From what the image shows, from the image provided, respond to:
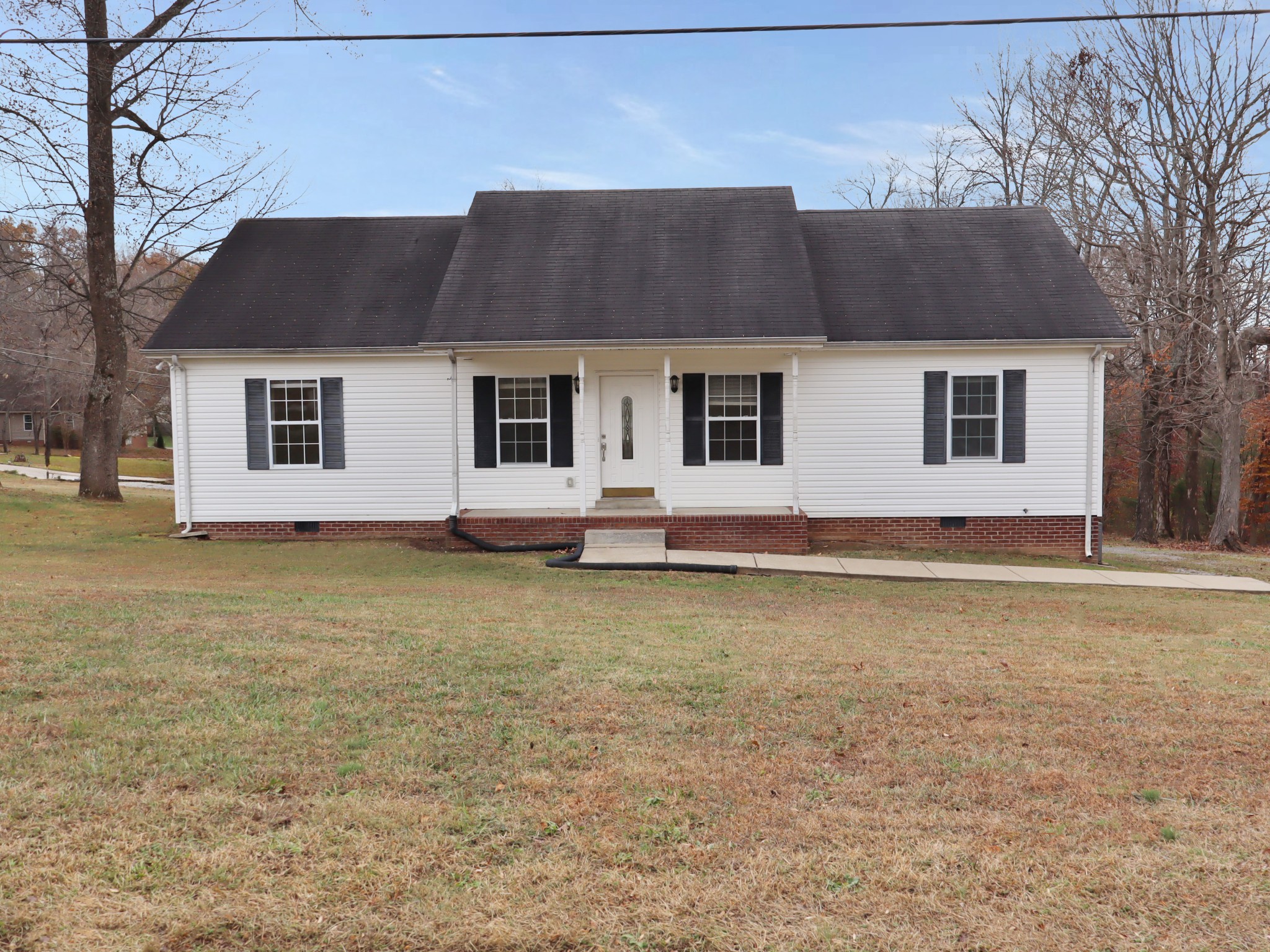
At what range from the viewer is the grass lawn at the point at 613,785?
10.8 feet

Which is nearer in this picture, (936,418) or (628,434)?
(936,418)

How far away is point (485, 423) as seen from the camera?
15297 millimetres

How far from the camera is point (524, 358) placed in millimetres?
15203

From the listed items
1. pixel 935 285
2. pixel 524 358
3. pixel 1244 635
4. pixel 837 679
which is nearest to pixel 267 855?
pixel 837 679

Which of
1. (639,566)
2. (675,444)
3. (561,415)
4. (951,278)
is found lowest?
(639,566)

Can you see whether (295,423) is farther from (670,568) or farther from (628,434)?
(670,568)

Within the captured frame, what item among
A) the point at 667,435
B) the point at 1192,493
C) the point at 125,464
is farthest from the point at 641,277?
the point at 125,464

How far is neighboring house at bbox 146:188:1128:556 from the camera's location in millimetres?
14969

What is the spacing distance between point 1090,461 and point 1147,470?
1234cm

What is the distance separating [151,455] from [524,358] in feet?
142

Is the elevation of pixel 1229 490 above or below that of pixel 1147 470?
below

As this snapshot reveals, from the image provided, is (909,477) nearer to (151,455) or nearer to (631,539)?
(631,539)

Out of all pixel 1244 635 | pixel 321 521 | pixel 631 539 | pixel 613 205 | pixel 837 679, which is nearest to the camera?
pixel 837 679

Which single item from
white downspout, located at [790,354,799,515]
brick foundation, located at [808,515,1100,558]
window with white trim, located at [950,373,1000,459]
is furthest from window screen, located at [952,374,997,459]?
white downspout, located at [790,354,799,515]
